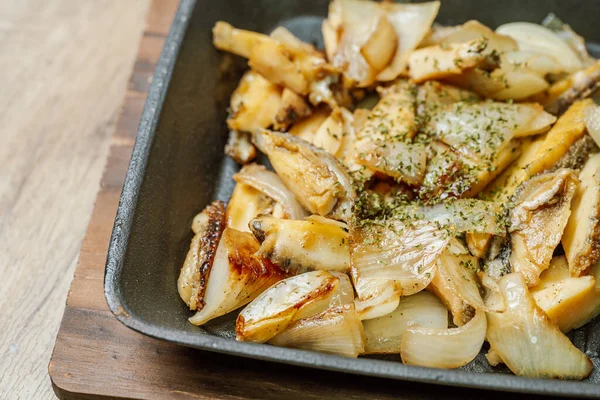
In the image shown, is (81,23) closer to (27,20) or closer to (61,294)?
(27,20)

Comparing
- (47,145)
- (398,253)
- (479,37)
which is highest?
(479,37)

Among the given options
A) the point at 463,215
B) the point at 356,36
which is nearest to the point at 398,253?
the point at 463,215

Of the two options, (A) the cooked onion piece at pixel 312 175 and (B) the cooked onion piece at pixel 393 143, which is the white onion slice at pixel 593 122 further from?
(A) the cooked onion piece at pixel 312 175

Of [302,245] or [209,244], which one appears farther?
[209,244]

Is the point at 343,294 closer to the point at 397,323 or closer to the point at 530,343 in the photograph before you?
the point at 397,323

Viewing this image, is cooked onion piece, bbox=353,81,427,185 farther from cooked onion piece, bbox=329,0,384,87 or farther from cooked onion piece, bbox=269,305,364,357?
cooked onion piece, bbox=269,305,364,357

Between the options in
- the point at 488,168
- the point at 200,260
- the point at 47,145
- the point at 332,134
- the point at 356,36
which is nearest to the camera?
the point at 200,260
